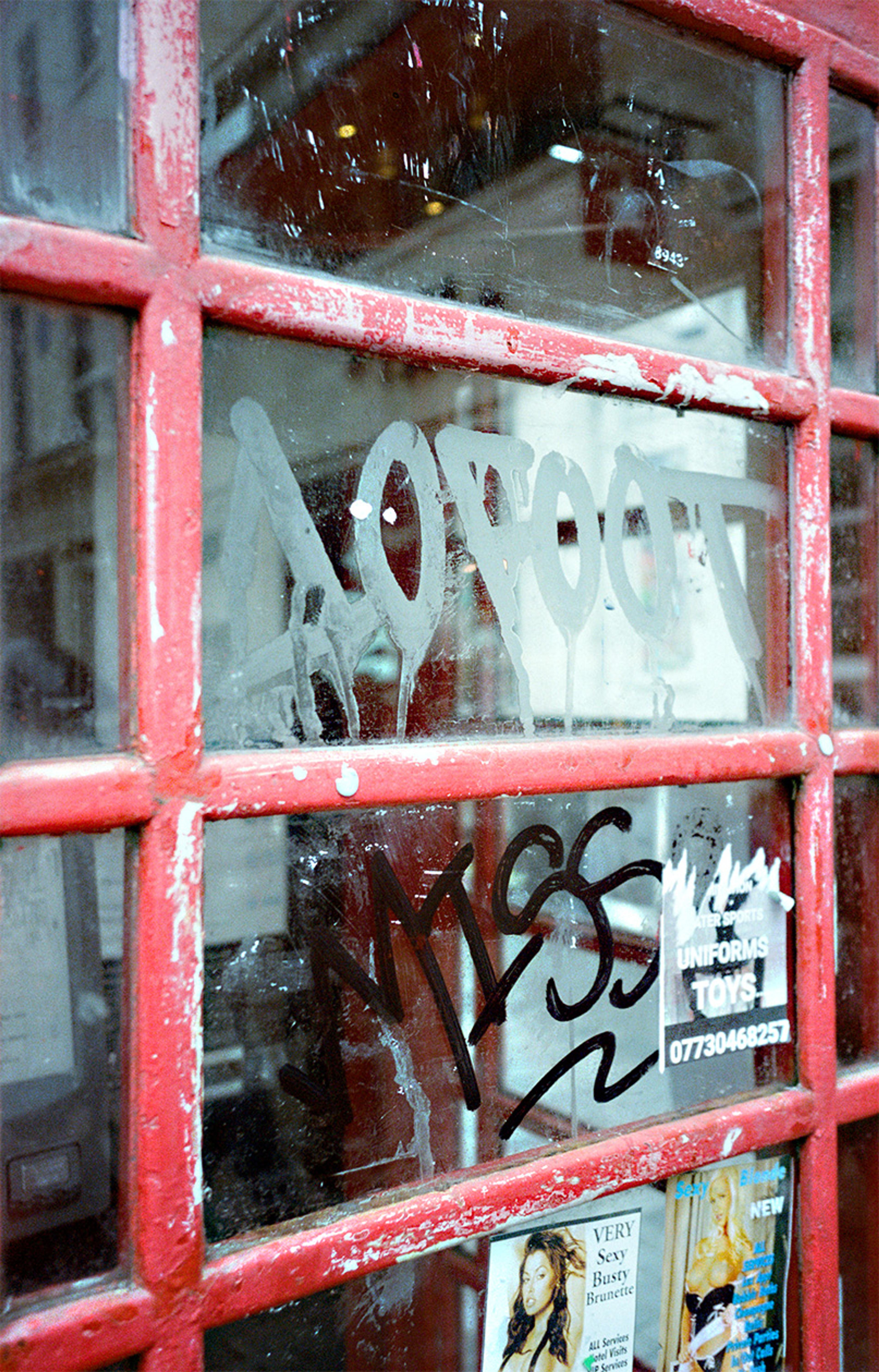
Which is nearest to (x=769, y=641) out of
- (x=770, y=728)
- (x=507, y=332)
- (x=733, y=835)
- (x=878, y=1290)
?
(x=770, y=728)

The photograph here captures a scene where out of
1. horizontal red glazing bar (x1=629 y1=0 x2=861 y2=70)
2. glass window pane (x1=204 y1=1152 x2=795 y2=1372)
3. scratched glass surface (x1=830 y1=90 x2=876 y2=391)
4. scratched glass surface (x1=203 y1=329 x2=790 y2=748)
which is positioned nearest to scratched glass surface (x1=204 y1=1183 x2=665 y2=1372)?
glass window pane (x1=204 y1=1152 x2=795 y2=1372)

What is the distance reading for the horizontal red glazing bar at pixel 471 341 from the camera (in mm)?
867

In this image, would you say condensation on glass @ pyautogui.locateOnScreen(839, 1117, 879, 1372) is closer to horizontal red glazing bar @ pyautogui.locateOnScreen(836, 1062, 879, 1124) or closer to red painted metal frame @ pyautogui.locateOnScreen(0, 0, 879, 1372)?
horizontal red glazing bar @ pyautogui.locateOnScreen(836, 1062, 879, 1124)

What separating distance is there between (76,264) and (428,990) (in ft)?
2.48

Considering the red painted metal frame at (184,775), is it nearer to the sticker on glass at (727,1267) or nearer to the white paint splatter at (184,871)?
the white paint splatter at (184,871)

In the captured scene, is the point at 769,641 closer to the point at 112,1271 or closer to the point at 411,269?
the point at 411,269

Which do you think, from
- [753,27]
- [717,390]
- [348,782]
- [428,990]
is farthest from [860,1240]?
[753,27]

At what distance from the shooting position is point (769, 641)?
4.11 feet

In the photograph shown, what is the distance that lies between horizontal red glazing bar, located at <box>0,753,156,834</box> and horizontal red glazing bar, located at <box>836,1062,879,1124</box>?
1007mm

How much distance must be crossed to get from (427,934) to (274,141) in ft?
2.69

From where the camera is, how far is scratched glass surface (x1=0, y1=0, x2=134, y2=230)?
80 cm

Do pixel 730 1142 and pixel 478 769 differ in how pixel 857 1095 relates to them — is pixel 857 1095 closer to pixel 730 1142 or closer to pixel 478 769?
pixel 730 1142

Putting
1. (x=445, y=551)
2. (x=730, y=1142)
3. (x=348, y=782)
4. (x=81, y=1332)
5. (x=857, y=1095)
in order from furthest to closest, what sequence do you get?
(x=857, y=1095) < (x=730, y=1142) < (x=445, y=551) < (x=348, y=782) < (x=81, y=1332)

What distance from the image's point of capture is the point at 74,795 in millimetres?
772
